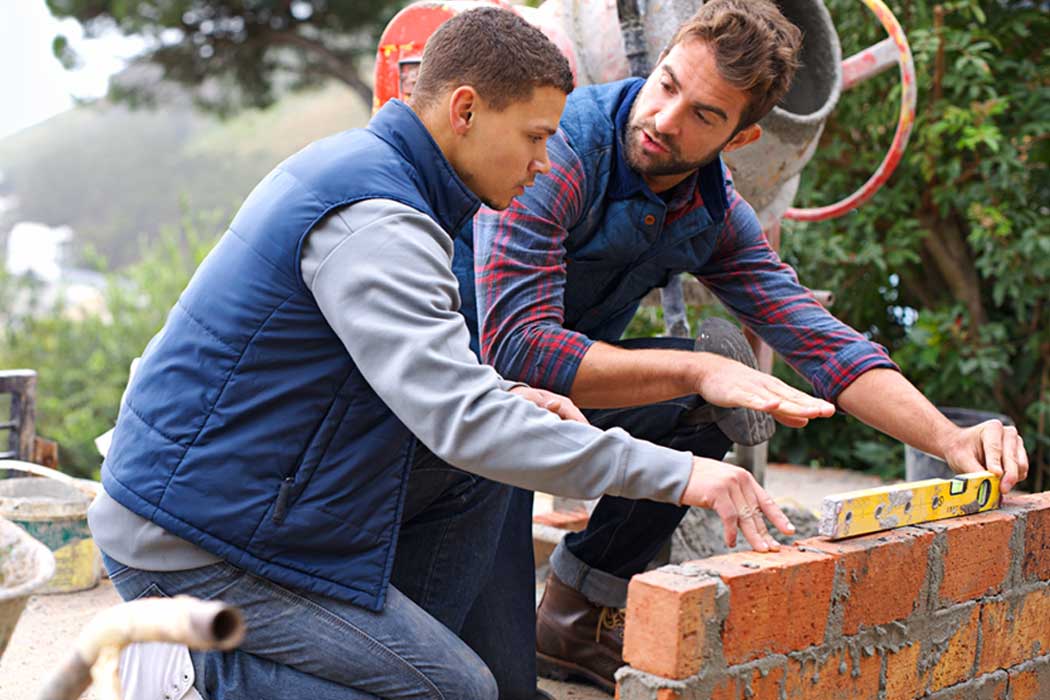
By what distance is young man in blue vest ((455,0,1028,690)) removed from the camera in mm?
2217

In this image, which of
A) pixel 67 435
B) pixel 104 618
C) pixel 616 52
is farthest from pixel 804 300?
pixel 67 435

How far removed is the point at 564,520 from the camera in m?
3.44

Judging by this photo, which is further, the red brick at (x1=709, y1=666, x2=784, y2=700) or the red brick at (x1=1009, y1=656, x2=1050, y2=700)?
the red brick at (x1=1009, y1=656, x2=1050, y2=700)

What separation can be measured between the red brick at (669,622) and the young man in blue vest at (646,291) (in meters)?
0.41

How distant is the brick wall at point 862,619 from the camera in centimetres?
164

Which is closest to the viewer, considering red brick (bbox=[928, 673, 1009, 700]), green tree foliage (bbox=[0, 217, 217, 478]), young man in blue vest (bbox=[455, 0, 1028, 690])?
red brick (bbox=[928, 673, 1009, 700])

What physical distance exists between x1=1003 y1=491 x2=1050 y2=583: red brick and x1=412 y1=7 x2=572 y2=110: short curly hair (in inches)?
49.3

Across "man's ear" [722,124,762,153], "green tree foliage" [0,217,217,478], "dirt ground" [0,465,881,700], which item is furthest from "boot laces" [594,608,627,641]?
"green tree foliage" [0,217,217,478]

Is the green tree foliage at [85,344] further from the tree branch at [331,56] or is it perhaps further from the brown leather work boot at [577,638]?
the brown leather work boot at [577,638]

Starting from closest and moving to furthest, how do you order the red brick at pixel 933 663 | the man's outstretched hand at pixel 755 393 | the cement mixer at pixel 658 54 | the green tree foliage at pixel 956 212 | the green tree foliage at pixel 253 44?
the man's outstretched hand at pixel 755 393 → the red brick at pixel 933 663 → the cement mixer at pixel 658 54 → the green tree foliage at pixel 956 212 → the green tree foliage at pixel 253 44

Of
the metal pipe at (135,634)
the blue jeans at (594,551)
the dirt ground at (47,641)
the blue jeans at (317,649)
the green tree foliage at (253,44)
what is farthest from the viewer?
the green tree foliage at (253,44)

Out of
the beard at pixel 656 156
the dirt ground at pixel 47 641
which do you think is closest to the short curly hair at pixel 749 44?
the beard at pixel 656 156

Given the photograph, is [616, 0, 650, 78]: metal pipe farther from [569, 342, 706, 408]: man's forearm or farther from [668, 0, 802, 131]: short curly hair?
[569, 342, 706, 408]: man's forearm

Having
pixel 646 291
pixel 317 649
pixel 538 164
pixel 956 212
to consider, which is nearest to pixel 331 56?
pixel 956 212
